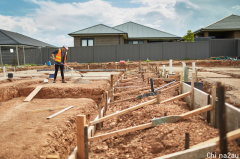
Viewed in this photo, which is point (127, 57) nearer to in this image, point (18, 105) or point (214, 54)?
point (214, 54)

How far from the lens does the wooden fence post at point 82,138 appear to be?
9.47ft

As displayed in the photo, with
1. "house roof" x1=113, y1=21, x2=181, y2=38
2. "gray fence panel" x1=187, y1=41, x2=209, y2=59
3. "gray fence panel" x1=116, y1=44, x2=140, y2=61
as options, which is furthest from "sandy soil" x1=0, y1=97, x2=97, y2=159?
"house roof" x1=113, y1=21, x2=181, y2=38

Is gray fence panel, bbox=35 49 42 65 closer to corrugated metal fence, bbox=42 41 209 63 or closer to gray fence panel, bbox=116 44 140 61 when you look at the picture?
corrugated metal fence, bbox=42 41 209 63

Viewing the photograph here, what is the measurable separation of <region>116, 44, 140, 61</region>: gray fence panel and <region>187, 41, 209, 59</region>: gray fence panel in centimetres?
572

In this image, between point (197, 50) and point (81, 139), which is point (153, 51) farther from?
point (81, 139)

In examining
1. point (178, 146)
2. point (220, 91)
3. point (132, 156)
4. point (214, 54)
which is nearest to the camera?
point (220, 91)

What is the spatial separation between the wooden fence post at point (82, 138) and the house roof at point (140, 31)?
23.9 m

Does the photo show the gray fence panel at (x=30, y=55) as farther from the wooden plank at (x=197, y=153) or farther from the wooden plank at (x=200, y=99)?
the wooden plank at (x=197, y=153)

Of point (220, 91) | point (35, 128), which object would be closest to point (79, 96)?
point (35, 128)

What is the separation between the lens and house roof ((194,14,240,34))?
25.0m

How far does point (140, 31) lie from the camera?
Result: 27.2 m

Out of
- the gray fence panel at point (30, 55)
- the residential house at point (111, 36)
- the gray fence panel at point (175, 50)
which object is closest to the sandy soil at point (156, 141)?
the gray fence panel at point (175, 50)

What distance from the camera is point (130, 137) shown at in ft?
10.8

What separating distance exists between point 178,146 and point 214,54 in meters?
21.9
